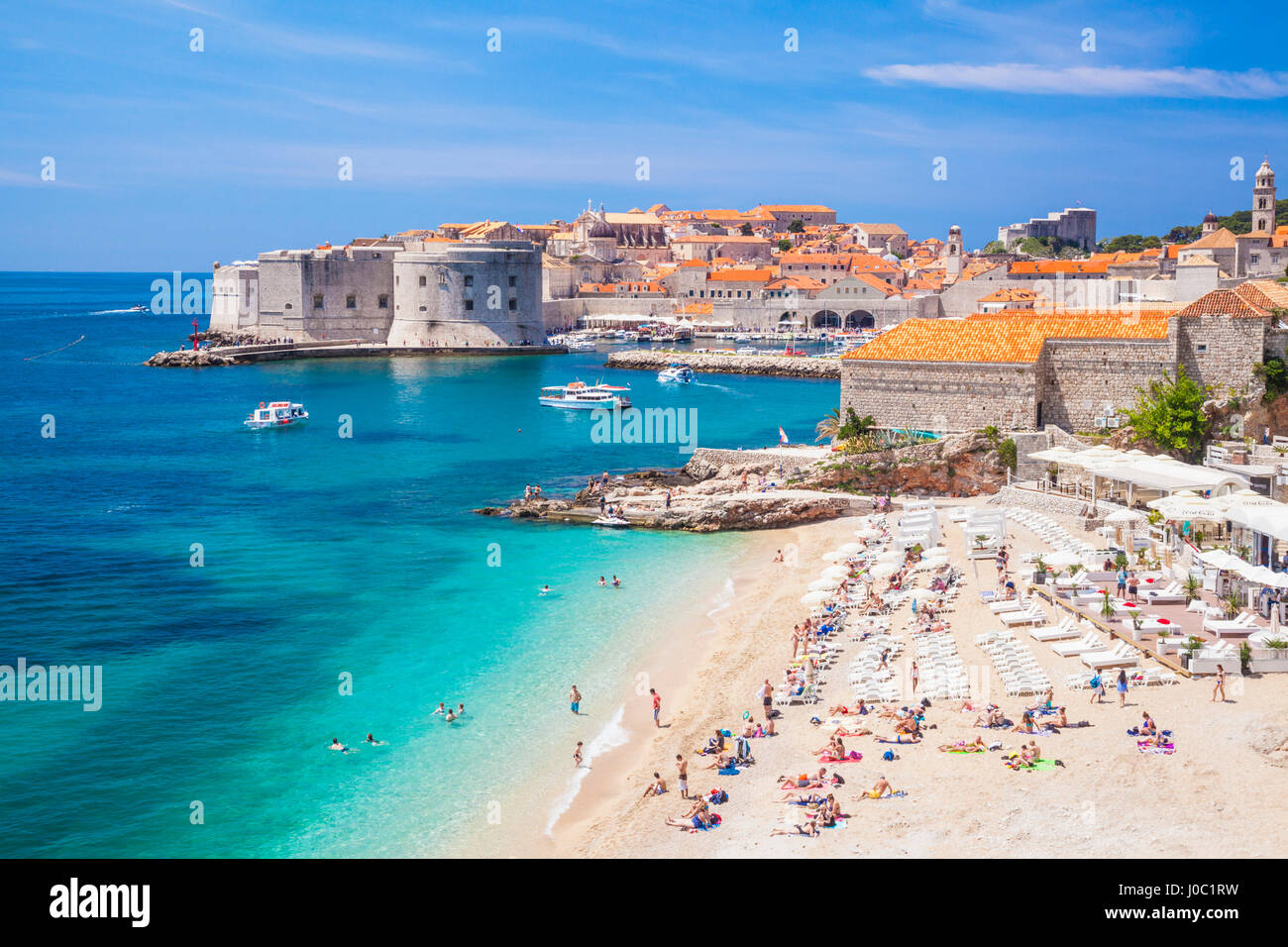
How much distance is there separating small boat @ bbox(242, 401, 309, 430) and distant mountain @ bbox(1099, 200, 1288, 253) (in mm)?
71383

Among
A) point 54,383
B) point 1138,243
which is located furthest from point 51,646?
point 1138,243

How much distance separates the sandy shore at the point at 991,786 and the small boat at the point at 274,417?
29.6 m

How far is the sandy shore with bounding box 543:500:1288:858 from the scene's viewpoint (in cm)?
885

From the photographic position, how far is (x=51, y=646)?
15.8 meters

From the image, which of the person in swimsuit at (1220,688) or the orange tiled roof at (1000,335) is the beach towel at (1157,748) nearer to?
the person in swimsuit at (1220,688)

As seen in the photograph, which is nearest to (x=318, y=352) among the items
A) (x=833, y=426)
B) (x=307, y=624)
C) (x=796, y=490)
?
(x=833, y=426)

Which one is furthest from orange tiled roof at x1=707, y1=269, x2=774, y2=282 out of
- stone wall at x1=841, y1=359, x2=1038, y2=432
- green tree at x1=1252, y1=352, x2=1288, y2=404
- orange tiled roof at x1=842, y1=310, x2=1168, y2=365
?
green tree at x1=1252, y1=352, x2=1288, y2=404

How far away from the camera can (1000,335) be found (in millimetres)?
23625

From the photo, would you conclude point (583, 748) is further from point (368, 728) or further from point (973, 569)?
point (973, 569)

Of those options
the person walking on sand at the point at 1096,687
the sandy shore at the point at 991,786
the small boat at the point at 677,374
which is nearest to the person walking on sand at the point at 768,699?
the sandy shore at the point at 991,786

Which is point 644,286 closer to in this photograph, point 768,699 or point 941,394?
point 941,394

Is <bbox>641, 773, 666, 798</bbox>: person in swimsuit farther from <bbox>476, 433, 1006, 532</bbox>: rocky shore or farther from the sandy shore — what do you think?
<bbox>476, 433, 1006, 532</bbox>: rocky shore

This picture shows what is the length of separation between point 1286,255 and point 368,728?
59.0 metres

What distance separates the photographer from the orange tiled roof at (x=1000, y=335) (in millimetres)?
22531
